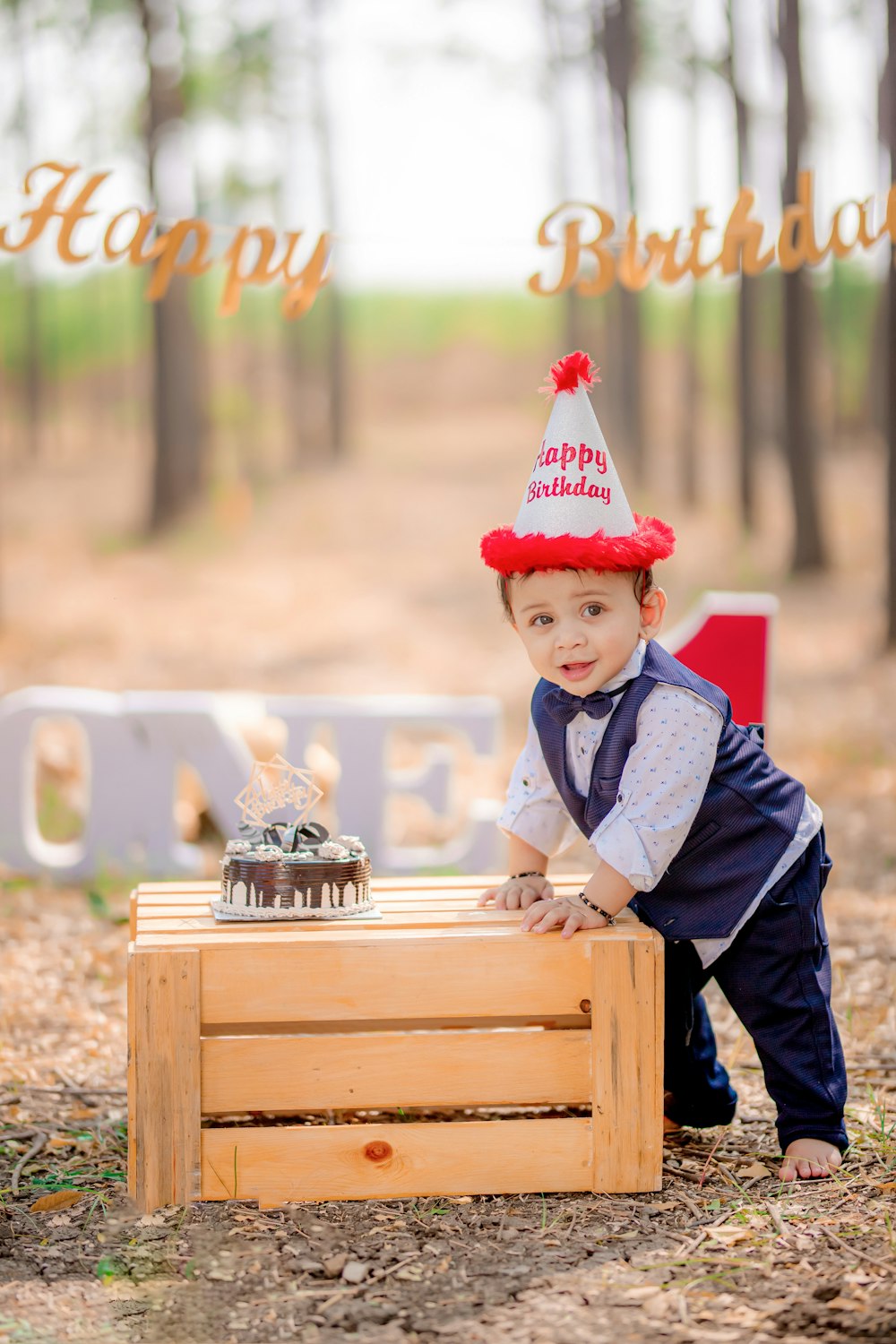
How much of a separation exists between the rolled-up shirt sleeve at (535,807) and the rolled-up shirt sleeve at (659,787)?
0.26m

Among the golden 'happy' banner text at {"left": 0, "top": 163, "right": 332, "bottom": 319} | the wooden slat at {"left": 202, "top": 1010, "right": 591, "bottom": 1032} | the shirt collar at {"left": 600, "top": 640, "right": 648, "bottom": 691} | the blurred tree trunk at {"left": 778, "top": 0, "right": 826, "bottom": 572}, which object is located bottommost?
the wooden slat at {"left": 202, "top": 1010, "right": 591, "bottom": 1032}

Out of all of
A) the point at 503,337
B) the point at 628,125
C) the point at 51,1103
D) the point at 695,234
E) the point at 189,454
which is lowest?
the point at 51,1103

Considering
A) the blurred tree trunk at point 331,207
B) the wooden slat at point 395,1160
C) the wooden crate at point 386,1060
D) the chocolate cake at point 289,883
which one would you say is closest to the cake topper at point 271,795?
the chocolate cake at point 289,883

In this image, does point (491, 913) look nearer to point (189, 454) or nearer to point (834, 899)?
point (834, 899)

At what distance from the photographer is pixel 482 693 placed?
405 inches

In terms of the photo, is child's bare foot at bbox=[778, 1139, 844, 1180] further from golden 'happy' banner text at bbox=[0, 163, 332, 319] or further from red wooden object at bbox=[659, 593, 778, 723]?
golden 'happy' banner text at bbox=[0, 163, 332, 319]

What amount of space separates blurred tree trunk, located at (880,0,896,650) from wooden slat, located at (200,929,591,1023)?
607cm

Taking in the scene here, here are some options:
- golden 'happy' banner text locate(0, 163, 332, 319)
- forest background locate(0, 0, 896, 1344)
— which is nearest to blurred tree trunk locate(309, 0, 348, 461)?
forest background locate(0, 0, 896, 1344)

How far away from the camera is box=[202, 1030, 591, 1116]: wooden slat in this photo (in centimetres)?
247

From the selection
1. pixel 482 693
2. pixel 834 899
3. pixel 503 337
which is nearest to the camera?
pixel 834 899

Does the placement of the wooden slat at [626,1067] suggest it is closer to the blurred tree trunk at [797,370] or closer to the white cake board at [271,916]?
the white cake board at [271,916]

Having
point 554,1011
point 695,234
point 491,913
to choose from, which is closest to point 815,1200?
point 554,1011

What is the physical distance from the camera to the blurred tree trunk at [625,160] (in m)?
14.9

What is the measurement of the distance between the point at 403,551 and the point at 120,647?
565 cm
